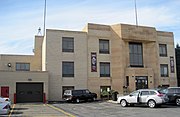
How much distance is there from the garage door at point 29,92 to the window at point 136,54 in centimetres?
1443

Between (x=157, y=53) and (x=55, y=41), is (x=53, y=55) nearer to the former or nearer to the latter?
(x=55, y=41)

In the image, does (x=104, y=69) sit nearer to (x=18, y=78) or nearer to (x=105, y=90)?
(x=105, y=90)

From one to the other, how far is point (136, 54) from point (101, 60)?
6.11 metres

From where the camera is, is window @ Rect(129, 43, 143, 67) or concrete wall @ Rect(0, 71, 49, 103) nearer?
concrete wall @ Rect(0, 71, 49, 103)

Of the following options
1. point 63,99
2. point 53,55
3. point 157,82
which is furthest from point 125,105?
point 157,82

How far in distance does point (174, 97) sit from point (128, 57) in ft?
53.0

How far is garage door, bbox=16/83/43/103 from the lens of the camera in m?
35.6

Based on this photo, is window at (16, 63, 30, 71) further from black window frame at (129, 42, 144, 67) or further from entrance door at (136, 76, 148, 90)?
entrance door at (136, 76, 148, 90)

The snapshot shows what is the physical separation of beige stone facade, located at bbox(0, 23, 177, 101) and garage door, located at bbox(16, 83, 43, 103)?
1.10 metres

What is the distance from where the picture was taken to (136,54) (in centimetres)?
4309

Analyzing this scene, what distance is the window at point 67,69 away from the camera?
38.7m

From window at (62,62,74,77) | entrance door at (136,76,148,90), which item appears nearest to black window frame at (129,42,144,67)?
entrance door at (136,76,148,90)

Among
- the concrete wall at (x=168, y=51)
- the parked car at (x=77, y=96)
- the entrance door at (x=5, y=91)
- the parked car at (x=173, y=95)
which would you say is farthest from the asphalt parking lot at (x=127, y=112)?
the concrete wall at (x=168, y=51)

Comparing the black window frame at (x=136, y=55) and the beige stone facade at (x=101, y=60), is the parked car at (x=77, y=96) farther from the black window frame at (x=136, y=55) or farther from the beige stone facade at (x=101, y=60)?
the black window frame at (x=136, y=55)
